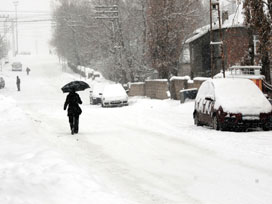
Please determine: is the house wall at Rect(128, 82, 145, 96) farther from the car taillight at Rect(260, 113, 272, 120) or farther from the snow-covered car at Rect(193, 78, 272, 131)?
the car taillight at Rect(260, 113, 272, 120)

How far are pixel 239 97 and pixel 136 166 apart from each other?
286 inches

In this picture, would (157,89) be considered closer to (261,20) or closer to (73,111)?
(261,20)

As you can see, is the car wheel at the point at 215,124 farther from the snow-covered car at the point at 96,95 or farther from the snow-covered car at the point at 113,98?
the snow-covered car at the point at 96,95

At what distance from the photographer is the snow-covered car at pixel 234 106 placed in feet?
53.3

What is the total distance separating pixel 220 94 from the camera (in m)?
17.4

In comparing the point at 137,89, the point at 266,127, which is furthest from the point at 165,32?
the point at 266,127

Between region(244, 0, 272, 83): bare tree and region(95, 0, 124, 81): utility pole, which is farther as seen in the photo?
region(95, 0, 124, 81): utility pole

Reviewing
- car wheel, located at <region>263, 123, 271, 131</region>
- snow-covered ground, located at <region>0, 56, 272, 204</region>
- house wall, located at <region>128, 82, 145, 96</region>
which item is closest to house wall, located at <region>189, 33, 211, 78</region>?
house wall, located at <region>128, 82, 145, 96</region>

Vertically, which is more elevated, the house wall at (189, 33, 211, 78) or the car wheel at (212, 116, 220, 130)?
the house wall at (189, 33, 211, 78)

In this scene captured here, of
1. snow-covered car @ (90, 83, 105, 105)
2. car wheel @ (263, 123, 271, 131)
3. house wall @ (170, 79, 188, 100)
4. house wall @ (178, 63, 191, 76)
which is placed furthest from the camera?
house wall @ (178, 63, 191, 76)

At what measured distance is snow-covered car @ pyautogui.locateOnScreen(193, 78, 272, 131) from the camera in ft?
53.3

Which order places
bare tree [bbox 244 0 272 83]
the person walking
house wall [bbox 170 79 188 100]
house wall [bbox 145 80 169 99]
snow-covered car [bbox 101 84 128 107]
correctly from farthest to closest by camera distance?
house wall [bbox 145 80 169 99]
house wall [bbox 170 79 188 100]
snow-covered car [bbox 101 84 128 107]
bare tree [bbox 244 0 272 83]
the person walking

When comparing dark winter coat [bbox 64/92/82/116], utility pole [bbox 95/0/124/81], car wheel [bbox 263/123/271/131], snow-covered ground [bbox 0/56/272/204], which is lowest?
Result: snow-covered ground [bbox 0/56/272/204]

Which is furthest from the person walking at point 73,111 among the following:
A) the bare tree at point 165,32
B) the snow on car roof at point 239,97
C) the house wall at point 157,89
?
the bare tree at point 165,32
